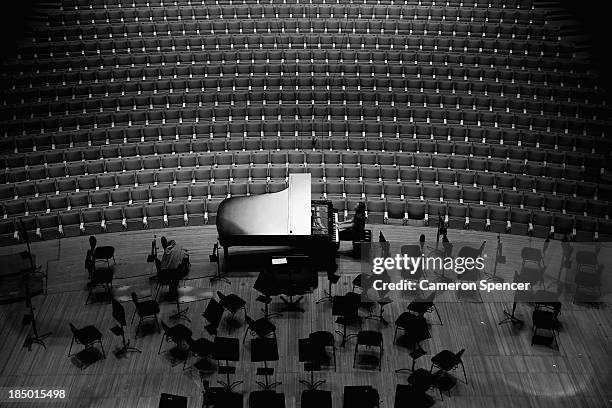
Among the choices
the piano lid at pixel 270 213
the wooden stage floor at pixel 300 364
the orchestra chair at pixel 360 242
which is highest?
the piano lid at pixel 270 213

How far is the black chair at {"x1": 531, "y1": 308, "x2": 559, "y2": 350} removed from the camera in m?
7.82

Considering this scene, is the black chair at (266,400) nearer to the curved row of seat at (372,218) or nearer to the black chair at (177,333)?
the black chair at (177,333)

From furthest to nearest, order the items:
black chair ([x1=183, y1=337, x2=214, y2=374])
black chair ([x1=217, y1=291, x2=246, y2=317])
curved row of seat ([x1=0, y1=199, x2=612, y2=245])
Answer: curved row of seat ([x1=0, y1=199, x2=612, y2=245])
black chair ([x1=217, y1=291, x2=246, y2=317])
black chair ([x1=183, y1=337, x2=214, y2=374])

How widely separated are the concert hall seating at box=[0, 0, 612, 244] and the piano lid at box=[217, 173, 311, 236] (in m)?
1.43

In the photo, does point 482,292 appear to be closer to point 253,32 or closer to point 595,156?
point 595,156

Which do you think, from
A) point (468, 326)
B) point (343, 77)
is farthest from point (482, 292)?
point (343, 77)

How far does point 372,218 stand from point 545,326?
3.19 metres

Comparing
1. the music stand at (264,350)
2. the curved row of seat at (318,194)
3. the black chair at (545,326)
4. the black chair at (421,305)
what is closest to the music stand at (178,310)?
the music stand at (264,350)

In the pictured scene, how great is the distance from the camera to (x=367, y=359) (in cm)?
782

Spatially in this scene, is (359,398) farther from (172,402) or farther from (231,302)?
(231,302)

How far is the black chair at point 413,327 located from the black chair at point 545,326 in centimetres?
134

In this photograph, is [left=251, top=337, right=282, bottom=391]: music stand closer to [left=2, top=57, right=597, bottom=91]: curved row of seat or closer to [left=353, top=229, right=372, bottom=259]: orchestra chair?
[left=353, top=229, right=372, bottom=259]: orchestra chair

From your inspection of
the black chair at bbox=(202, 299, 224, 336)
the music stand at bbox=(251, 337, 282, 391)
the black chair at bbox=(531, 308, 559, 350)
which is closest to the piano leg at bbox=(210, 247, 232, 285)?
the black chair at bbox=(202, 299, 224, 336)

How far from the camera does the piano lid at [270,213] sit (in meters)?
8.44
